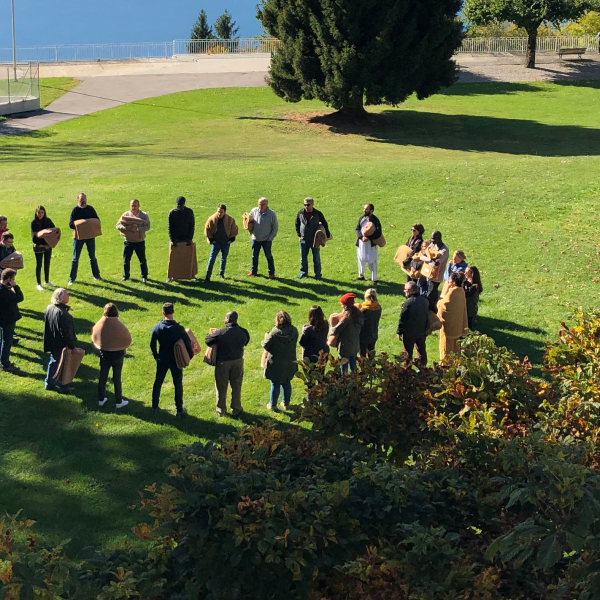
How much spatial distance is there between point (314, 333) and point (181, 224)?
5.29 metres

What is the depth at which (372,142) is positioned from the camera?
1254 inches

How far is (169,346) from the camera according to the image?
10.1 meters

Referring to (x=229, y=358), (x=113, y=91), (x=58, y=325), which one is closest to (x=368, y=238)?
(x=229, y=358)

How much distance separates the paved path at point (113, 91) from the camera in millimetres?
36188

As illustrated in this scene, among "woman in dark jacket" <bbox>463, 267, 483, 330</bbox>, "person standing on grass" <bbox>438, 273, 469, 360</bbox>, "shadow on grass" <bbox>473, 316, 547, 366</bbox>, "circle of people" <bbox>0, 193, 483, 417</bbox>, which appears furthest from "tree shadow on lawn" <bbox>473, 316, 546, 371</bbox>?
"person standing on grass" <bbox>438, 273, 469, 360</bbox>

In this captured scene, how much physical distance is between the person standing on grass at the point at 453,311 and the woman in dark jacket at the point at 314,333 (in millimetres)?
1951

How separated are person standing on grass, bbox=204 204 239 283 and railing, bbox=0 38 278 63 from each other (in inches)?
1741

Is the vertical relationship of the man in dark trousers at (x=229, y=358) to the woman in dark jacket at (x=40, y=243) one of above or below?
below

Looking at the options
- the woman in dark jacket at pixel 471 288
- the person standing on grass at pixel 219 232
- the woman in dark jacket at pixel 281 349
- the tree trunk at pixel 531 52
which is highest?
the tree trunk at pixel 531 52

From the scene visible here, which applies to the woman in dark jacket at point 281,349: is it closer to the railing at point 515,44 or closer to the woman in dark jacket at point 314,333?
the woman in dark jacket at point 314,333

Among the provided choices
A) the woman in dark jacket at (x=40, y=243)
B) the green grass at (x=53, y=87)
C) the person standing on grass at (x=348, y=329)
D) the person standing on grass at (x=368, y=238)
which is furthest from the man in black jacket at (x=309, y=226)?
the green grass at (x=53, y=87)

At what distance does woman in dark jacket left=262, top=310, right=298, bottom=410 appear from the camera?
10102mm

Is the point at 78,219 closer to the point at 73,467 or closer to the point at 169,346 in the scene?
the point at 169,346

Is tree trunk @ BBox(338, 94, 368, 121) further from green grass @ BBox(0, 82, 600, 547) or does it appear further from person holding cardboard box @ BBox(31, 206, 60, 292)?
person holding cardboard box @ BBox(31, 206, 60, 292)
